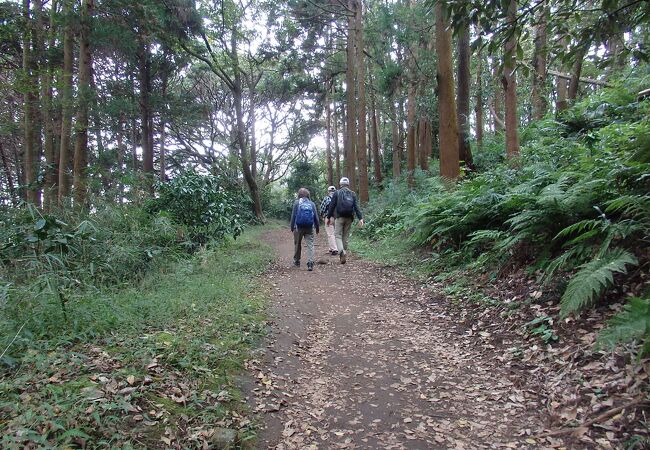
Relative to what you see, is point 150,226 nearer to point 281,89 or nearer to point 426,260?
point 426,260

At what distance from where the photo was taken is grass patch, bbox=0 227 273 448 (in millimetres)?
2500

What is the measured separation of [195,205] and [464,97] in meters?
8.54

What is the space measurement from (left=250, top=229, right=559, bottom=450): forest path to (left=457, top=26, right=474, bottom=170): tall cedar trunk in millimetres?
7670

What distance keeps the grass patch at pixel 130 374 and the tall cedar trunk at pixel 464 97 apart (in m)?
9.48

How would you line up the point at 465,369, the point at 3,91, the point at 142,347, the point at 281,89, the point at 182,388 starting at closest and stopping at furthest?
the point at 182,388
the point at 142,347
the point at 465,369
the point at 3,91
the point at 281,89

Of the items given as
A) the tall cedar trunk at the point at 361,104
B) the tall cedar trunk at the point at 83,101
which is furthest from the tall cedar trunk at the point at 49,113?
the tall cedar trunk at the point at 361,104

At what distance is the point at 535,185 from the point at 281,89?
23.8m

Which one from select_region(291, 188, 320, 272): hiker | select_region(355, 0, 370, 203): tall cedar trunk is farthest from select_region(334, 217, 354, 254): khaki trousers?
select_region(355, 0, 370, 203): tall cedar trunk

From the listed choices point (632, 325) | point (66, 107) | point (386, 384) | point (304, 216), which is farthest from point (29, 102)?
point (632, 325)

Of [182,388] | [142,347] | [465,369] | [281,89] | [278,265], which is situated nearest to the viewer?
[182,388]

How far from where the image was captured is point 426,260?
8109mm

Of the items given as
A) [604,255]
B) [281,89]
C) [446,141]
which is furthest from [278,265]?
[281,89]

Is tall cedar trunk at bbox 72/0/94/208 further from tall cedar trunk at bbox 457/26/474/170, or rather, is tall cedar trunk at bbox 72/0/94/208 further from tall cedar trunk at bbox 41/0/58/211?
tall cedar trunk at bbox 457/26/474/170

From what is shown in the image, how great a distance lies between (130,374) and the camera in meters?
3.16
